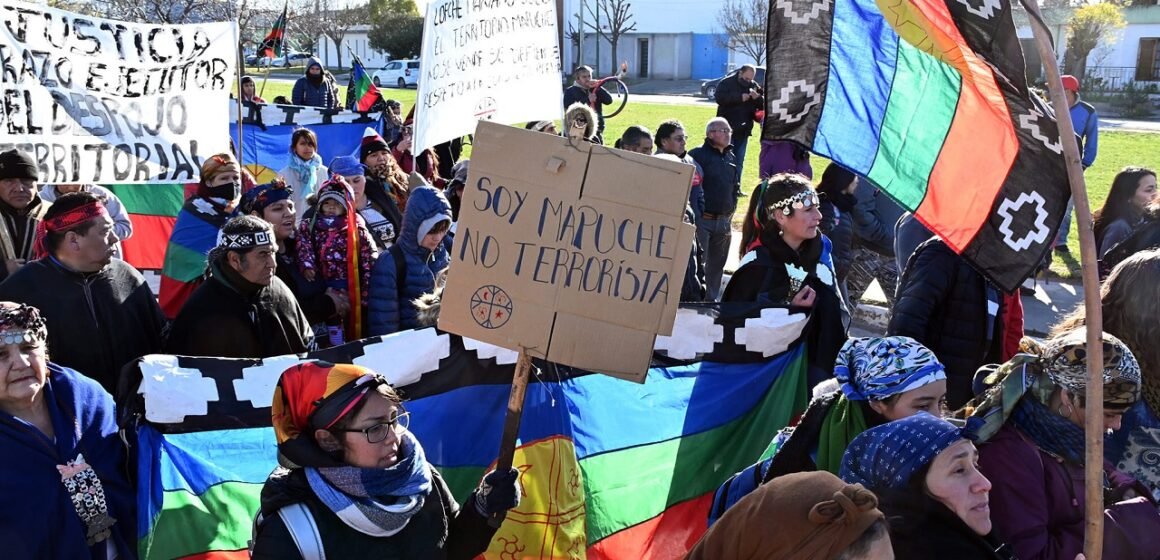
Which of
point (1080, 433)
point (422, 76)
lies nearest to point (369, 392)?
point (1080, 433)

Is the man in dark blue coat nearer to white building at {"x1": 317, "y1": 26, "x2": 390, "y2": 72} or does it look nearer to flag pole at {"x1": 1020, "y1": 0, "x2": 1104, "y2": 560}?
flag pole at {"x1": 1020, "y1": 0, "x2": 1104, "y2": 560}

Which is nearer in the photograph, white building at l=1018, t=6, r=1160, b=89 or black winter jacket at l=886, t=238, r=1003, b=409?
black winter jacket at l=886, t=238, r=1003, b=409

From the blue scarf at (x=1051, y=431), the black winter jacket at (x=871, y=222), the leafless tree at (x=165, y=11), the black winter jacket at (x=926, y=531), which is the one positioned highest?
the leafless tree at (x=165, y=11)

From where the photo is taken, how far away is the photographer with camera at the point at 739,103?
13086 millimetres

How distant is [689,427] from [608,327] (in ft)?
5.28

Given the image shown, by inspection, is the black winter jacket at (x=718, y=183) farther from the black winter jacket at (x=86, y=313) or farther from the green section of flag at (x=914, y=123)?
the green section of flag at (x=914, y=123)

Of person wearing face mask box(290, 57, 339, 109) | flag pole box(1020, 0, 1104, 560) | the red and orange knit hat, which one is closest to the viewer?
flag pole box(1020, 0, 1104, 560)

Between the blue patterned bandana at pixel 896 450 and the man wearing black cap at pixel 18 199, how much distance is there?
182 inches

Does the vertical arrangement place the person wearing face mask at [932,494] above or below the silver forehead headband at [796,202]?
below

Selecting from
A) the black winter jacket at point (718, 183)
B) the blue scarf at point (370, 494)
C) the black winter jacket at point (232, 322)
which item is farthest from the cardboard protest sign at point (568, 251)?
the black winter jacket at point (718, 183)

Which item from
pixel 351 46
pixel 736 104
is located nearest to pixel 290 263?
pixel 736 104

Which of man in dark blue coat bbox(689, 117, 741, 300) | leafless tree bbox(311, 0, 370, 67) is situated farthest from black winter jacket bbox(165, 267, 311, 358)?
leafless tree bbox(311, 0, 370, 67)

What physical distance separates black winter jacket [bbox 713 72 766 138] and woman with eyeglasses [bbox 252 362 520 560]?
1082 centimetres

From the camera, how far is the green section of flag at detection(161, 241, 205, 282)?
18.9 feet
